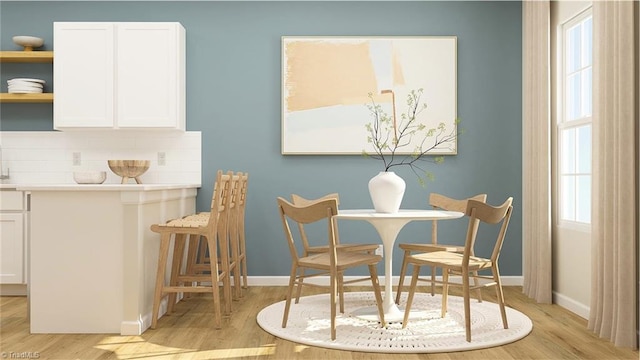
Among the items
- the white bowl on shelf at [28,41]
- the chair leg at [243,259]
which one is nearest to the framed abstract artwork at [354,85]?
the chair leg at [243,259]

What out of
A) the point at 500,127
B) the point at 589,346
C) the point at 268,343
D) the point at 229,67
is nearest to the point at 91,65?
the point at 229,67

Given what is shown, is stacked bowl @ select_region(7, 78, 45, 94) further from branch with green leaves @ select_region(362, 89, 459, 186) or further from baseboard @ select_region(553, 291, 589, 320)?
baseboard @ select_region(553, 291, 589, 320)

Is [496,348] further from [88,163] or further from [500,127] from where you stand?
[88,163]

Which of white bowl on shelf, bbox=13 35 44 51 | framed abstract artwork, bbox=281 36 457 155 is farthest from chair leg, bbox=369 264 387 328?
white bowl on shelf, bbox=13 35 44 51

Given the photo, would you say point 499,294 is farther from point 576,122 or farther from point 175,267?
point 175,267

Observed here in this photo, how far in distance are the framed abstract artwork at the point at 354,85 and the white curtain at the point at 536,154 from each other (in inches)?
26.8

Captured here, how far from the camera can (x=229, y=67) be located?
17.9 feet

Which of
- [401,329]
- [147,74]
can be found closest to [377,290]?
[401,329]

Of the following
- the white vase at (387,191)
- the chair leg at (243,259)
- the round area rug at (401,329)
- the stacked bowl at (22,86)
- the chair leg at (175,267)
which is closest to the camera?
the round area rug at (401,329)

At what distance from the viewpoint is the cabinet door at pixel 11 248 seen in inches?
190

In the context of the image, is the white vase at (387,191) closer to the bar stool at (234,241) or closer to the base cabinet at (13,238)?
the bar stool at (234,241)

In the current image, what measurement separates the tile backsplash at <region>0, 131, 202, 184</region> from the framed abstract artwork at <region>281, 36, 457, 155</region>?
3.06 feet

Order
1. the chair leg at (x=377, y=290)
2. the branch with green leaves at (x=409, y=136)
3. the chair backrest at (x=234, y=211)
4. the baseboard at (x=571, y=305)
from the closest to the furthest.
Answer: the chair leg at (x=377, y=290), the baseboard at (x=571, y=305), the chair backrest at (x=234, y=211), the branch with green leaves at (x=409, y=136)

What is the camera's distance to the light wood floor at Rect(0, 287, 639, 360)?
3.18 meters
